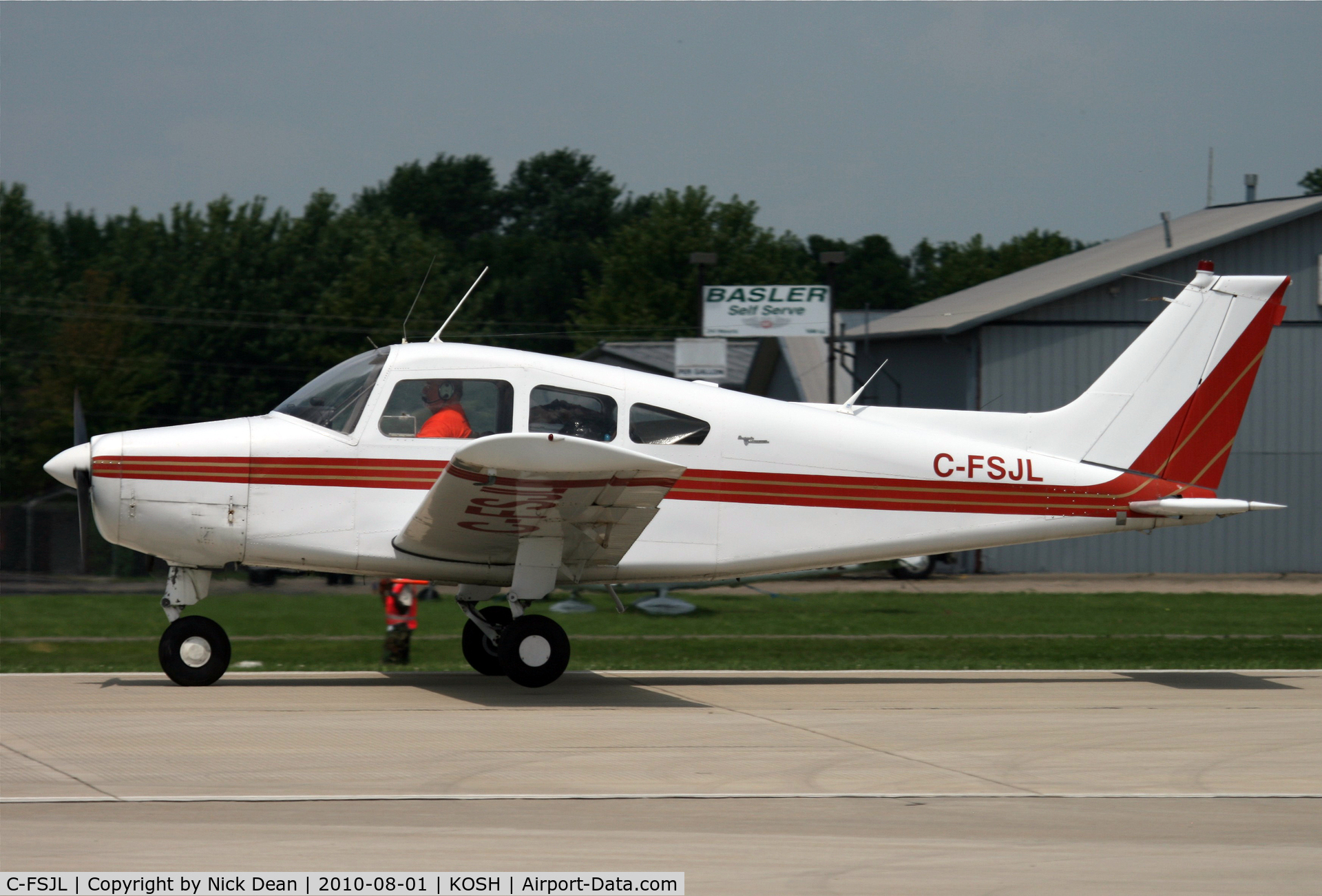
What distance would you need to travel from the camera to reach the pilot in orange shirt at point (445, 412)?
9.56m

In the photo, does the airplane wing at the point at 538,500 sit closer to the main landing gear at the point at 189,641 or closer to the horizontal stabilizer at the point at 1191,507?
the main landing gear at the point at 189,641

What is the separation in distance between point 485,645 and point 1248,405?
72.9 ft

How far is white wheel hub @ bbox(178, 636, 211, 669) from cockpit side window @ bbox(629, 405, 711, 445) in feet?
11.0

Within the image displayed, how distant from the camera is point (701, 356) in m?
27.8

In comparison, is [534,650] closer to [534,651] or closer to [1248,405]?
[534,651]

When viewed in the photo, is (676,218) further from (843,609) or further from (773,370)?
(843,609)

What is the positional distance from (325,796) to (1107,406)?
7192 millimetres

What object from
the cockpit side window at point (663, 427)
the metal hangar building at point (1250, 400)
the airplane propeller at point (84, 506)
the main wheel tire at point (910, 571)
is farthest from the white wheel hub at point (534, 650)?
the metal hangar building at point (1250, 400)

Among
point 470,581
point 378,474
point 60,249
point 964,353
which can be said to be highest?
point 60,249

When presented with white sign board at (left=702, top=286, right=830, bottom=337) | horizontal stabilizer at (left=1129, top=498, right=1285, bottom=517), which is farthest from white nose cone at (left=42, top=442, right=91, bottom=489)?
white sign board at (left=702, top=286, right=830, bottom=337)

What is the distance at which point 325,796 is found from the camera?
6.04 meters

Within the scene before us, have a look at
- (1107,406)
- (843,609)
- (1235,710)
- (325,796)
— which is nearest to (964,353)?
(843,609)

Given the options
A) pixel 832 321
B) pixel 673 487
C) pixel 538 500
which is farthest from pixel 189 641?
pixel 832 321

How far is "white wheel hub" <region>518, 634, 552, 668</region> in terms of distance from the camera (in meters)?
9.52
